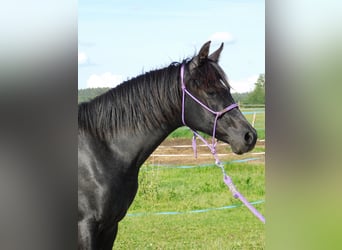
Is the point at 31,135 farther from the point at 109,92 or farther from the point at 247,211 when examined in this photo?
the point at 247,211

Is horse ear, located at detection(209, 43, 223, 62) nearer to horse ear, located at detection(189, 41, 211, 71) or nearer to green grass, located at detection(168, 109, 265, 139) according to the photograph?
horse ear, located at detection(189, 41, 211, 71)

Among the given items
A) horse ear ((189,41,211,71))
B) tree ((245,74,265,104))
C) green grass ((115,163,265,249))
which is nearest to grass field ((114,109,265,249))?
green grass ((115,163,265,249))

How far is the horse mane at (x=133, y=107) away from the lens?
6.35 feet

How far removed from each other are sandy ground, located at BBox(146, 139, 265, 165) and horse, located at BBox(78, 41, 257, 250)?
0.96 meters

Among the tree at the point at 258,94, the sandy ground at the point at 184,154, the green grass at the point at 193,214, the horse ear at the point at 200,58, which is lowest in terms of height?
the green grass at the point at 193,214

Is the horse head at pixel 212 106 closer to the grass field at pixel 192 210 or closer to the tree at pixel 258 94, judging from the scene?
the tree at pixel 258 94

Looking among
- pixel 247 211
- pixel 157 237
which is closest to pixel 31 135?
pixel 157 237

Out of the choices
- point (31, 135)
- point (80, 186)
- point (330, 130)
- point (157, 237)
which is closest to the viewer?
point (31, 135)

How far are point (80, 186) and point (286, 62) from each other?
1.18m

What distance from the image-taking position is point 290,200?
41.8 inches

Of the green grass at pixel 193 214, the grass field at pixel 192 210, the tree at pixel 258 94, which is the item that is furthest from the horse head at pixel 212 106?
the green grass at pixel 193 214

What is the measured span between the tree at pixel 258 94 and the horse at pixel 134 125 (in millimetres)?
800

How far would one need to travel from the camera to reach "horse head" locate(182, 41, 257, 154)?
→ 6.23ft

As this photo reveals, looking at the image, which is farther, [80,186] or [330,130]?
[80,186]
